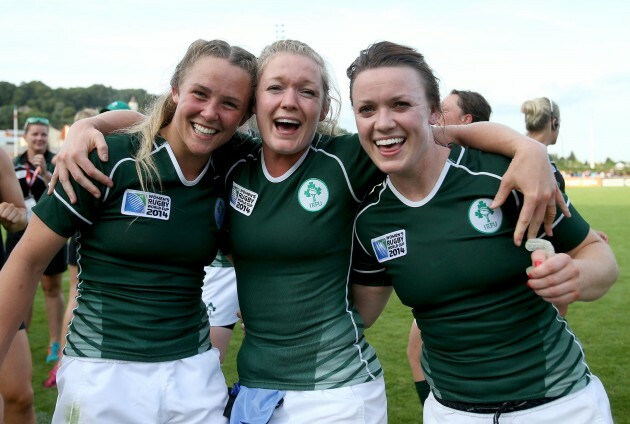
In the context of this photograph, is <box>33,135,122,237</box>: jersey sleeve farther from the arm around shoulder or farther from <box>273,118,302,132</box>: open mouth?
the arm around shoulder

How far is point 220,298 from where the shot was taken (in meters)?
4.37

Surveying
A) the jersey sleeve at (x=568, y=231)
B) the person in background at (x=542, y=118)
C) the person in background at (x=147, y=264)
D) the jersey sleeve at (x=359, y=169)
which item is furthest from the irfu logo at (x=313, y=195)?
the person in background at (x=542, y=118)

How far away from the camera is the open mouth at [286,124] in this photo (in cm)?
251

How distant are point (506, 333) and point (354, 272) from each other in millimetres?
664

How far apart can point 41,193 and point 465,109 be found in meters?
4.76

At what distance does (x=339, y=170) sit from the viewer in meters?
2.57

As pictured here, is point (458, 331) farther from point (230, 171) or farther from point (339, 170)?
point (230, 171)

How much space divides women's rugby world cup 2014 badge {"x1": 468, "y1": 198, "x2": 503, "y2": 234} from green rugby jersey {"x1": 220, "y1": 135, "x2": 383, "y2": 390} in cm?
45

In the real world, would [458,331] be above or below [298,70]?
below

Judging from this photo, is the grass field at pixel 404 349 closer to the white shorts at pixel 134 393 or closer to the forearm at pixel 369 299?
the forearm at pixel 369 299

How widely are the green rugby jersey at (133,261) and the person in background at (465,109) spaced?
113 inches

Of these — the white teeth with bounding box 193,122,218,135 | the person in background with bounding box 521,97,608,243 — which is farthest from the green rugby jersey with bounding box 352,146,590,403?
the person in background with bounding box 521,97,608,243

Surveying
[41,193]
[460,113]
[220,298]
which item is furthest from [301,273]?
[41,193]

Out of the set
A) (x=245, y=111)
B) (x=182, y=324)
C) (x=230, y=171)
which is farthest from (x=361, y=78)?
(x=182, y=324)
